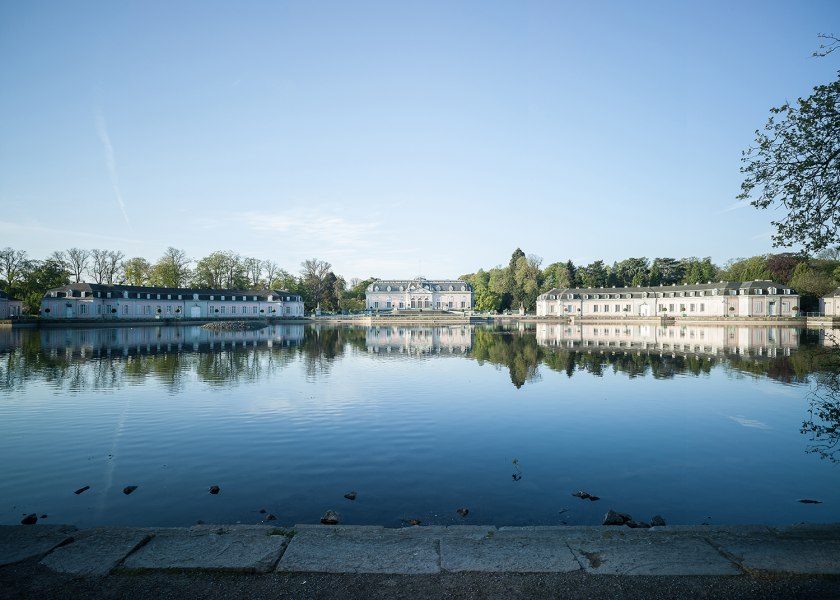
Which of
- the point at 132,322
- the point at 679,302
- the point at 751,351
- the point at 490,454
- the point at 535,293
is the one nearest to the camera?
the point at 490,454

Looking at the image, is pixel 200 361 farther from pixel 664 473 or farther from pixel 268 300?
pixel 268 300

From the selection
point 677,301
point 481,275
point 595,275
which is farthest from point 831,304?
point 481,275

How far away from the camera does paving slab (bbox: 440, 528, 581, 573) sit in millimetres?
4703

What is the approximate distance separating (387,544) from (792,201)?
7.42 m

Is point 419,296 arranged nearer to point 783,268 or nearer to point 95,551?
point 783,268

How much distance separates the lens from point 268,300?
8400 cm

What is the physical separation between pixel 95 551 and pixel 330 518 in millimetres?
2636

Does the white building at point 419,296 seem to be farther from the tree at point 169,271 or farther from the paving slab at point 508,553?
the paving slab at point 508,553

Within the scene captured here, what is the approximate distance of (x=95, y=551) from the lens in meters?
4.99

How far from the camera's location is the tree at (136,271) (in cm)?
8056

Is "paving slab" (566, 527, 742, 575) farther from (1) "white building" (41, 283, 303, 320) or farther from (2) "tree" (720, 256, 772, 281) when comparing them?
(2) "tree" (720, 256, 772, 281)

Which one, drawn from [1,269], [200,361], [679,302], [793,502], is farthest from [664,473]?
[1,269]

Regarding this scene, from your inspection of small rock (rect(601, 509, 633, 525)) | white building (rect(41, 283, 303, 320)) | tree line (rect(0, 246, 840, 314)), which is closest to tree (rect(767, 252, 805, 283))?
tree line (rect(0, 246, 840, 314))

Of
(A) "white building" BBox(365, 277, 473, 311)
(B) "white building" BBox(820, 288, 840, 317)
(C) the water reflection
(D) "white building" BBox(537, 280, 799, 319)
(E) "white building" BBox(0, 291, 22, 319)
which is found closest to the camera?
(C) the water reflection
